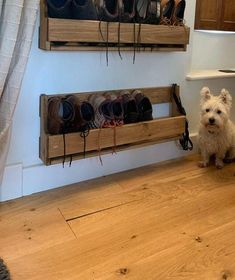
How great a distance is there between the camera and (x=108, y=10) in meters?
1.87

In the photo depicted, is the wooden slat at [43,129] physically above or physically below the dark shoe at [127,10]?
below

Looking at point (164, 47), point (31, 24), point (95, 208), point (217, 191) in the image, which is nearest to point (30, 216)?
point (95, 208)

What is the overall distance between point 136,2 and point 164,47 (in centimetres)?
35

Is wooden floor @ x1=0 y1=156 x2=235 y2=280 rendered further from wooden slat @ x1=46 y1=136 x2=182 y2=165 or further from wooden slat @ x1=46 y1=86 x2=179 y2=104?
wooden slat @ x1=46 y1=86 x2=179 y2=104

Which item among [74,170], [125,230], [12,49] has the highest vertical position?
[12,49]

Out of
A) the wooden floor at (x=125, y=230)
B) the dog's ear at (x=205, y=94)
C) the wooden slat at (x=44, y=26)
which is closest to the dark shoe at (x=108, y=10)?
the wooden slat at (x=44, y=26)

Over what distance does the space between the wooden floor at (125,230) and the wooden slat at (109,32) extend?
3.01 feet

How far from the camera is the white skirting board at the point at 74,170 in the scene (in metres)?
1.93

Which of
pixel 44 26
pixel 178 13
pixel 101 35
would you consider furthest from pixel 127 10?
pixel 44 26

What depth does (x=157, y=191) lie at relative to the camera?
2.12 metres

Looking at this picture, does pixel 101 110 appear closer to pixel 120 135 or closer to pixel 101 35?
pixel 120 135

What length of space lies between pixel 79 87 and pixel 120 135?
0.40 m

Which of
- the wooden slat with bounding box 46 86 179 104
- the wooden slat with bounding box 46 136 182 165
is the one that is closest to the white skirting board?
the wooden slat with bounding box 46 136 182 165

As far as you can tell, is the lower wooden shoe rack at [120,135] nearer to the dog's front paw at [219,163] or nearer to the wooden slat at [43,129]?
the wooden slat at [43,129]
